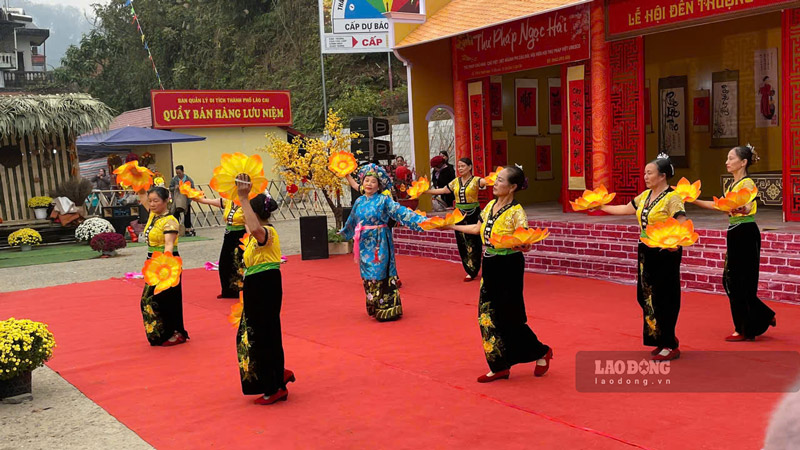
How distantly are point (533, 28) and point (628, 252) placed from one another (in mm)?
4940

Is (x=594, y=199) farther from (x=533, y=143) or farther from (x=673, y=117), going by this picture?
(x=533, y=143)

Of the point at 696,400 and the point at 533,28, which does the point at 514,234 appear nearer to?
the point at 696,400

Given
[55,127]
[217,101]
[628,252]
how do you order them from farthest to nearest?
[217,101], [55,127], [628,252]

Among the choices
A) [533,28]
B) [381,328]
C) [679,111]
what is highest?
[533,28]

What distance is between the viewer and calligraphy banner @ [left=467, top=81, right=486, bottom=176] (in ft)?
45.2

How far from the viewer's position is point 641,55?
1055 centimetres

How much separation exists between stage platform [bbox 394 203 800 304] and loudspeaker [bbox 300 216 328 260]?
1.37 m

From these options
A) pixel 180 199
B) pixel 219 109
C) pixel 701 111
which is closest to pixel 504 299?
pixel 701 111

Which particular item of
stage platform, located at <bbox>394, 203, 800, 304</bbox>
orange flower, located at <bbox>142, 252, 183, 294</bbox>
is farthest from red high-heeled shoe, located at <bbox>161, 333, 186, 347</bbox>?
stage platform, located at <bbox>394, 203, 800, 304</bbox>

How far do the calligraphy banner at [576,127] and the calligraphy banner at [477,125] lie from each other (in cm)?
229

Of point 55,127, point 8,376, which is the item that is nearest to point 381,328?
point 8,376

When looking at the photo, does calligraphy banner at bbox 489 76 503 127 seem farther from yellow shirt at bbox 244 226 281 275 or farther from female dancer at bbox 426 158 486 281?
yellow shirt at bbox 244 226 281 275

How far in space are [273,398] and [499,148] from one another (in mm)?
10470

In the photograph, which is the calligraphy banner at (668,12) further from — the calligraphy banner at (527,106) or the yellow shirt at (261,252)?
the yellow shirt at (261,252)
